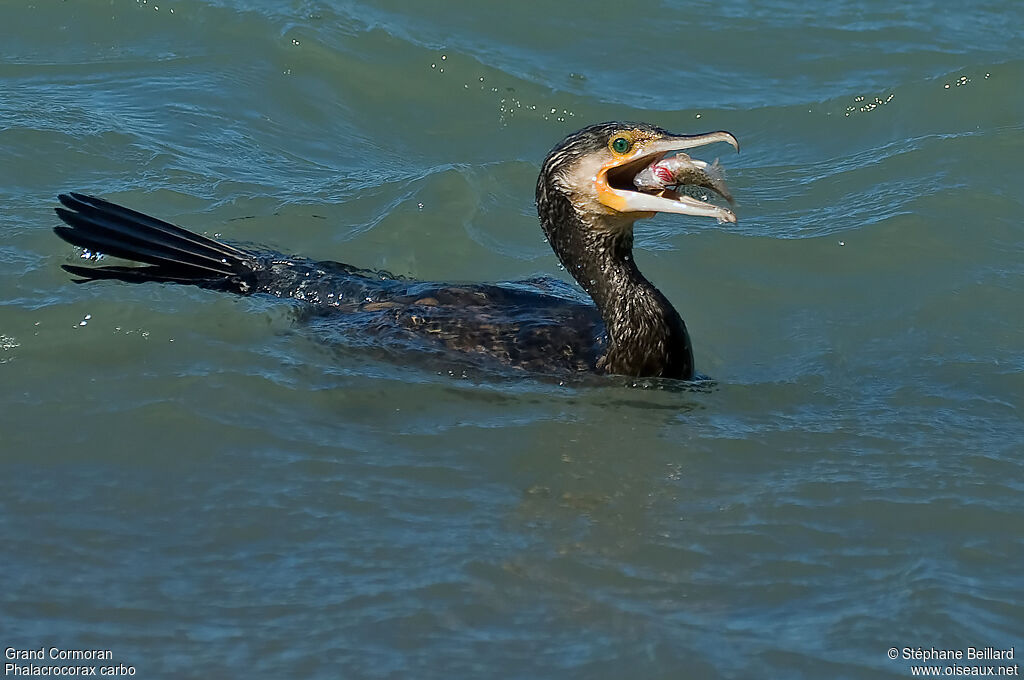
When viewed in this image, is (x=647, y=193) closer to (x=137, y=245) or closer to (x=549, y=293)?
(x=549, y=293)

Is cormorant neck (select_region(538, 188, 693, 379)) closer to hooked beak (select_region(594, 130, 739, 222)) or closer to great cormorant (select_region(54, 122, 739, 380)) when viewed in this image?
great cormorant (select_region(54, 122, 739, 380))

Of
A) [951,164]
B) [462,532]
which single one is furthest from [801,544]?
[951,164]

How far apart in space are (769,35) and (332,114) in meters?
3.21

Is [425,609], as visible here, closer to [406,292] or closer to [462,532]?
[462,532]

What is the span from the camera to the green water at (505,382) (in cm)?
386

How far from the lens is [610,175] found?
557 cm

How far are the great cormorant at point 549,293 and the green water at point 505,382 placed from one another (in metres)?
0.19

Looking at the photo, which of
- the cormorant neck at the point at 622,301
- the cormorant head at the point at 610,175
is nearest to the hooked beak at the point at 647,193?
the cormorant head at the point at 610,175

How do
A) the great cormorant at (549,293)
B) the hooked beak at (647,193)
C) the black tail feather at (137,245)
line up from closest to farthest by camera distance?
the hooked beak at (647,193), the great cormorant at (549,293), the black tail feather at (137,245)

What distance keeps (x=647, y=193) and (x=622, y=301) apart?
1.44 ft

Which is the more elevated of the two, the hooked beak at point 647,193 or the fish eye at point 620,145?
the fish eye at point 620,145

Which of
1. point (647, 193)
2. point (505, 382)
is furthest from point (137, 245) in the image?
point (647, 193)

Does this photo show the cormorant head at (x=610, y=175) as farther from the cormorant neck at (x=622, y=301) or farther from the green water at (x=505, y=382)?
the green water at (x=505, y=382)

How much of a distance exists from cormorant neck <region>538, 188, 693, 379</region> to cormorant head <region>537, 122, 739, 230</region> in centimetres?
4
